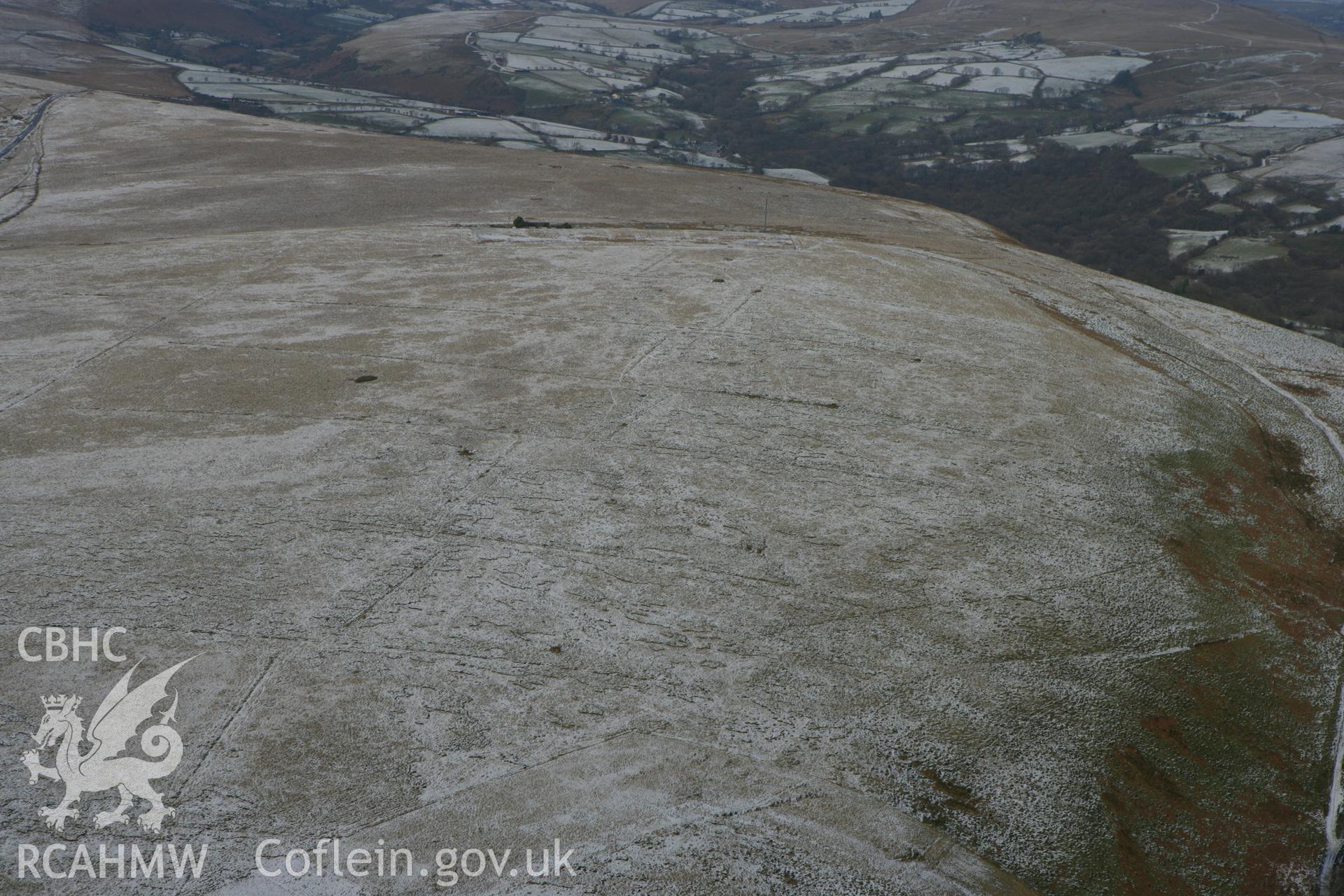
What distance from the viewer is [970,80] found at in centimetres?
13488

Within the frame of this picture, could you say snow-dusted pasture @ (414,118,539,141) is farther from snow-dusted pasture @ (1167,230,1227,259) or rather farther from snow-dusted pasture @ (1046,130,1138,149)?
snow-dusted pasture @ (1046,130,1138,149)

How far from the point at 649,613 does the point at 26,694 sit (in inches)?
338

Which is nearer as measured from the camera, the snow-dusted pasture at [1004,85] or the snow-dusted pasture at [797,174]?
the snow-dusted pasture at [797,174]

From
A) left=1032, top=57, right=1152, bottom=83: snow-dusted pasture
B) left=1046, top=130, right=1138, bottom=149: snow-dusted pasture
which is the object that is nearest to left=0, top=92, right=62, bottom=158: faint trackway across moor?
left=1046, top=130, right=1138, bottom=149: snow-dusted pasture

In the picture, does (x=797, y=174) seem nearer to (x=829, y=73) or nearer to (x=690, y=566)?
(x=829, y=73)

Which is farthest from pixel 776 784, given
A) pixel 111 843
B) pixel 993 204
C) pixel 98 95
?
pixel 993 204

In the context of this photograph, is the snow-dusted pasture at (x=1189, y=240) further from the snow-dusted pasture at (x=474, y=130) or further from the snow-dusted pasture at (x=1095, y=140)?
the snow-dusted pasture at (x=474, y=130)

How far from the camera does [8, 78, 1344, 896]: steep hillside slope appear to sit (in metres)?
10.5

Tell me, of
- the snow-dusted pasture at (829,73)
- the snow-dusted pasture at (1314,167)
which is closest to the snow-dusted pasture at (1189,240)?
the snow-dusted pasture at (1314,167)

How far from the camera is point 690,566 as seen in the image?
14.7 metres

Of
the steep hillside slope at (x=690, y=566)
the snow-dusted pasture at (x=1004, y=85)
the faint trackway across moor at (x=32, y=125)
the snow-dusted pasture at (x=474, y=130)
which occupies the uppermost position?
the snow-dusted pasture at (x=1004, y=85)

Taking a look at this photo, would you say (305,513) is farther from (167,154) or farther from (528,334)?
(167,154)

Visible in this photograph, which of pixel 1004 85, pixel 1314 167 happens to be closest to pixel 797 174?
pixel 1314 167

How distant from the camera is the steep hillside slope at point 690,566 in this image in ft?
34.4
